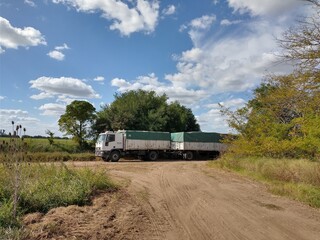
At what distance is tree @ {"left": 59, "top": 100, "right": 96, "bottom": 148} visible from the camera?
39500mm

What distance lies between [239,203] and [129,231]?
4518 mm

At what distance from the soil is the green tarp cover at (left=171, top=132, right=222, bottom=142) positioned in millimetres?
24045

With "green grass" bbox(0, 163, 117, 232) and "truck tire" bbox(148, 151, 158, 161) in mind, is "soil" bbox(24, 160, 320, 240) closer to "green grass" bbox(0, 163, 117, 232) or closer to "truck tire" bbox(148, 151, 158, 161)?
"green grass" bbox(0, 163, 117, 232)

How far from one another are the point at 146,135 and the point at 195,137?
6084mm

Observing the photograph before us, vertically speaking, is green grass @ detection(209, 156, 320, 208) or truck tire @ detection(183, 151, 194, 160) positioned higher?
truck tire @ detection(183, 151, 194, 160)

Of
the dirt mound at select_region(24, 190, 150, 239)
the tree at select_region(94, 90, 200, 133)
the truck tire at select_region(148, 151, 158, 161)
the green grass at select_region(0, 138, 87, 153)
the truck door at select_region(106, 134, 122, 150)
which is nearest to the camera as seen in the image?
the dirt mound at select_region(24, 190, 150, 239)

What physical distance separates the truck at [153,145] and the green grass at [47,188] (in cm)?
1927

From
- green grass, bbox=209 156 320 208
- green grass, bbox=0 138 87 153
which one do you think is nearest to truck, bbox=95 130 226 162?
green grass, bbox=0 138 87 153

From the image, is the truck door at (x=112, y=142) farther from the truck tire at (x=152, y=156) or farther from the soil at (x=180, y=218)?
the soil at (x=180, y=218)

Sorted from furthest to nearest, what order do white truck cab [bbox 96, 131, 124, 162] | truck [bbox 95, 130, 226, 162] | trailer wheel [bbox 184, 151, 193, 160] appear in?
1. trailer wheel [bbox 184, 151, 193, 160]
2. truck [bbox 95, 130, 226, 162]
3. white truck cab [bbox 96, 131, 124, 162]

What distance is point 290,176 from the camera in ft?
47.0

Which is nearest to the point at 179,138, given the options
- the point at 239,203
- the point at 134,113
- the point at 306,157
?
the point at 134,113

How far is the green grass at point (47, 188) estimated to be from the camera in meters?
7.25

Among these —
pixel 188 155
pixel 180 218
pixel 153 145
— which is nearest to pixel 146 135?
pixel 153 145
